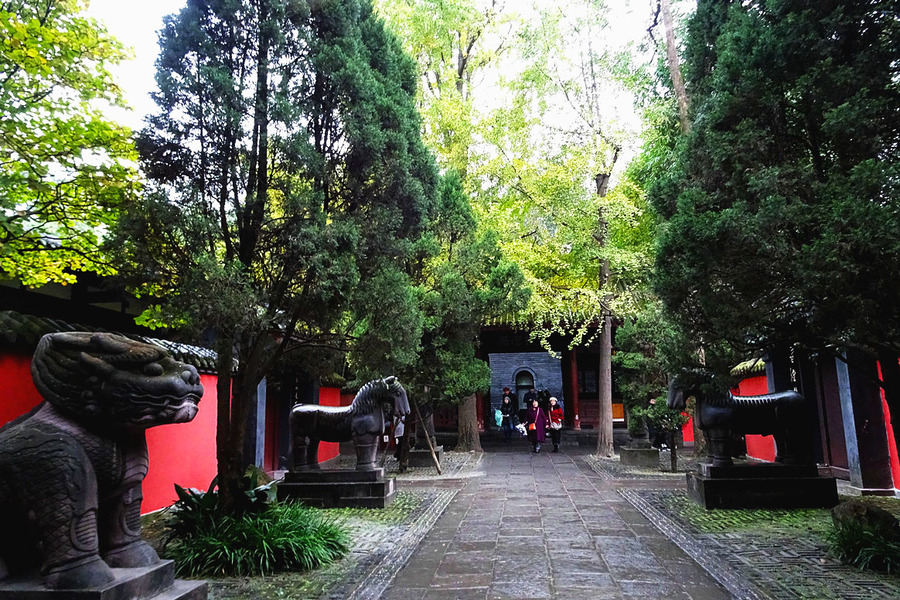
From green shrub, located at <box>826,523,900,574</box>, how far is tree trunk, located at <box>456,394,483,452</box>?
10.8 metres

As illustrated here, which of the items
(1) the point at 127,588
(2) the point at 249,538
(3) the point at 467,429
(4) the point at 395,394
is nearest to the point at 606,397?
(3) the point at 467,429

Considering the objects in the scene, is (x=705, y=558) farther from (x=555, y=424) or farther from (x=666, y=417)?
(x=555, y=424)

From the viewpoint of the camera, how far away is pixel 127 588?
3.02 meters

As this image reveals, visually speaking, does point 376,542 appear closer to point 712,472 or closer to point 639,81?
point 712,472

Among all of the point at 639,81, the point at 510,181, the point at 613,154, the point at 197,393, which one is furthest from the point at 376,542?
A: the point at 613,154

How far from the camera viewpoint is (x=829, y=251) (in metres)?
3.94

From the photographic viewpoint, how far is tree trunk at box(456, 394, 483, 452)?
50.9 feet

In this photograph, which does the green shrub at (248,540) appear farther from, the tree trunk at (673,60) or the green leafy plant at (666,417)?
the green leafy plant at (666,417)

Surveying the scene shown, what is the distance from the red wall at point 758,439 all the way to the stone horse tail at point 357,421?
25.7 ft

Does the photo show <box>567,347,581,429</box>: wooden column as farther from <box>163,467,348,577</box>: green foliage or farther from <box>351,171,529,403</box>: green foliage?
<box>163,467,348,577</box>: green foliage

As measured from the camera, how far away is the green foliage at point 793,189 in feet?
12.9

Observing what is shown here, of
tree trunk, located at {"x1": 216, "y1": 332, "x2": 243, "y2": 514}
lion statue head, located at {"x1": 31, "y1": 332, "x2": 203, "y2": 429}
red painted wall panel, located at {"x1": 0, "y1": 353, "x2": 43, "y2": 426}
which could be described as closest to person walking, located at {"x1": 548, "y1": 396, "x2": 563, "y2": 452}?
tree trunk, located at {"x1": 216, "y1": 332, "x2": 243, "y2": 514}

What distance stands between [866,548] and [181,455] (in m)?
8.03

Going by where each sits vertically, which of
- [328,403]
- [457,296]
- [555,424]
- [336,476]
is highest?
[457,296]
